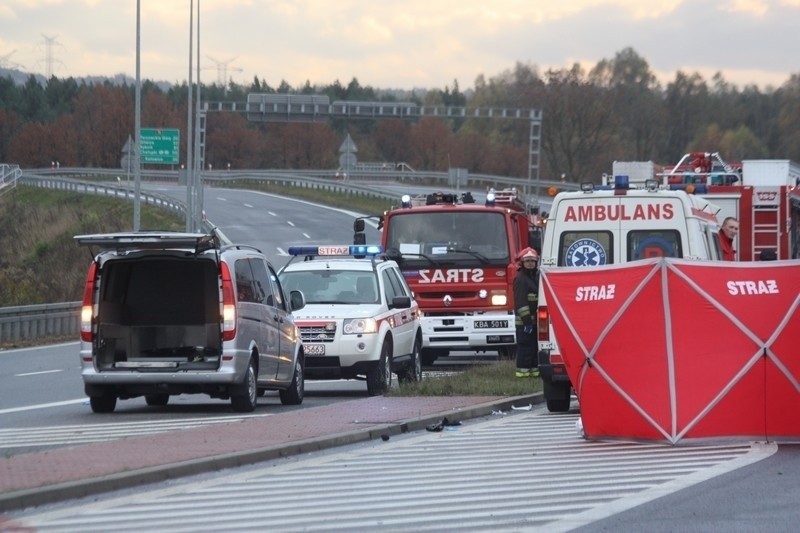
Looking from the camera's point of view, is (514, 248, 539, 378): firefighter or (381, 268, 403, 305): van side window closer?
(514, 248, 539, 378): firefighter

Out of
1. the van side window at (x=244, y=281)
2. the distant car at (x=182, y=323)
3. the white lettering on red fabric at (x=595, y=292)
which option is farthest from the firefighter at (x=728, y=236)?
the van side window at (x=244, y=281)

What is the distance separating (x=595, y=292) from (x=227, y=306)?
4806 millimetres

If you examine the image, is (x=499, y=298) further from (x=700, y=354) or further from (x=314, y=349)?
(x=700, y=354)

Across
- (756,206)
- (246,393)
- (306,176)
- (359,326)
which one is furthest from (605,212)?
(306,176)

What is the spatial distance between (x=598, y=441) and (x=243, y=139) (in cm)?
13533

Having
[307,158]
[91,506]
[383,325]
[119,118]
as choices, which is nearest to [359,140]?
[307,158]

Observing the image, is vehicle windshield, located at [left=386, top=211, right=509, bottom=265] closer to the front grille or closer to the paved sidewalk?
the front grille

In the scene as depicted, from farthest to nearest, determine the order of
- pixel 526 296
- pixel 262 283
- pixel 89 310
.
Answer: pixel 526 296, pixel 262 283, pixel 89 310

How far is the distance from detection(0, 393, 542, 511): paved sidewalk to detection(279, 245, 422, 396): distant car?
2.11m

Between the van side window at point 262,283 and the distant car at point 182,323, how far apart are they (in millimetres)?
20

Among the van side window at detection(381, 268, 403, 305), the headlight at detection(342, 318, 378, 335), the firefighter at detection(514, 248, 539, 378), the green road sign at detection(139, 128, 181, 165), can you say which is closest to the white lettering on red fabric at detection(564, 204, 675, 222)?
the firefighter at detection(514, 248, 539, 378)

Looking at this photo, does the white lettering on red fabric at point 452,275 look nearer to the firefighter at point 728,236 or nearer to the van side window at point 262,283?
the firefighter at point 728,236

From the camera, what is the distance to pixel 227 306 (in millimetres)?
15984

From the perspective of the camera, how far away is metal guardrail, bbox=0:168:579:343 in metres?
33.2
